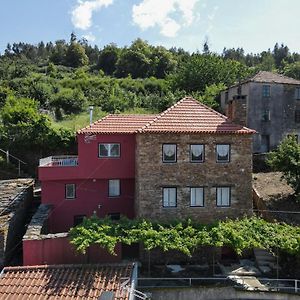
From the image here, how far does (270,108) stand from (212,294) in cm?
2150

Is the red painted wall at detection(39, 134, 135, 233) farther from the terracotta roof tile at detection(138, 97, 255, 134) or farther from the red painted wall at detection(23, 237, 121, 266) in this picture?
the red painted wall at detection(23, 237, 121, 266)

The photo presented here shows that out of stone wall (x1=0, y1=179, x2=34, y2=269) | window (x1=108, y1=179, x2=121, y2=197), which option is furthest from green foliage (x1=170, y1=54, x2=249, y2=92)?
stone wall (x1=0, y1=179, x2=34, y2=269)

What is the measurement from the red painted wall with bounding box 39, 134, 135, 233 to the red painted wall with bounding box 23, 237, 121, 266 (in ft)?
15.0

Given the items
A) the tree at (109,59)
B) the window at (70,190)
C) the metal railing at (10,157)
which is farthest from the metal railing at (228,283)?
the tree at (109,59)

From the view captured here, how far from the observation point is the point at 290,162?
997 inches

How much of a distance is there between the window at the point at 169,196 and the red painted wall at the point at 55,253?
4504 mm

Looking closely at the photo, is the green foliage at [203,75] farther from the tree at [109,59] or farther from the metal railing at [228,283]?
the metal railing at [228,283]

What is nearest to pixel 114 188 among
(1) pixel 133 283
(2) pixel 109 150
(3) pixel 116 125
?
(2) pixel 109 150

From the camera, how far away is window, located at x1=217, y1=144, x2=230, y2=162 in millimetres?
22156

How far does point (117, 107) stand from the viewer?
153 ft

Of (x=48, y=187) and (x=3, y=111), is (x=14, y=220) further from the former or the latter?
(x=3, y=111)

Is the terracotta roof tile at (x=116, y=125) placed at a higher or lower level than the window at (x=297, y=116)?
lower

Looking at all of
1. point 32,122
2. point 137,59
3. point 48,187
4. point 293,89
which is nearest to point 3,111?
point 32,122

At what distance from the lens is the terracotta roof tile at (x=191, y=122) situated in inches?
856
